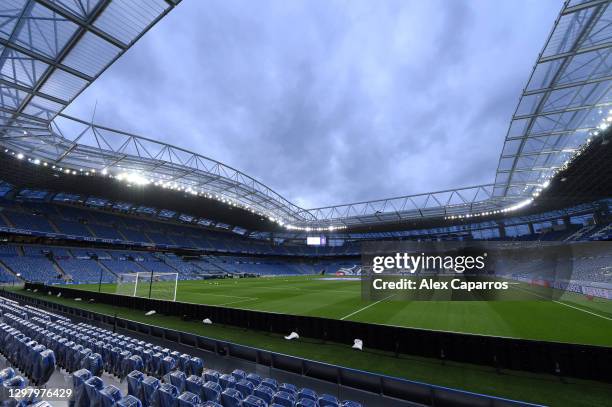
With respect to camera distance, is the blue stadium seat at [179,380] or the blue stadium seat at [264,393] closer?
the blue stadium seat at [264,393]

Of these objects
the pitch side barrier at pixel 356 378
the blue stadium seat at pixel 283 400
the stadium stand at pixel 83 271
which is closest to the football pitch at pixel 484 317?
the pitch side barrier at pixel 356 378

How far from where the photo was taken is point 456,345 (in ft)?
33.3

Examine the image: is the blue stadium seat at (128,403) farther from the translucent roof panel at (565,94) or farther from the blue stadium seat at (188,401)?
the translucent roof panel at (565,94)

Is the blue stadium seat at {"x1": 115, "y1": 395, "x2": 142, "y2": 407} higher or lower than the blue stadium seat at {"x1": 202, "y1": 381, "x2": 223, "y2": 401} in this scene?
higher

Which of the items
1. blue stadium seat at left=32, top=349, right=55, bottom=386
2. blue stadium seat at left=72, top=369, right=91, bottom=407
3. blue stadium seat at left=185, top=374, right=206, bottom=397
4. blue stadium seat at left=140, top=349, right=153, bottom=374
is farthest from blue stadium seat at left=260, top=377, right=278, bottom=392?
blue stadium seat at left=32, top=349, right=55, bottom=386

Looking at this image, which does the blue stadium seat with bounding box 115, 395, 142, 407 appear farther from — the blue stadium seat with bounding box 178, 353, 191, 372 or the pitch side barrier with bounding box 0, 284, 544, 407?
the pitch side barrier with bounding box 0, 284, 544, 407

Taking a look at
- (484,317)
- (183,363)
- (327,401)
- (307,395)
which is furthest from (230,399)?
(484,317)

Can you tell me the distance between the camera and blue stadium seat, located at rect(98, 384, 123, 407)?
16.0 ft

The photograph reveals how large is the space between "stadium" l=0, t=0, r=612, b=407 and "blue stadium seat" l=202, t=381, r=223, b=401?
1.1 inches

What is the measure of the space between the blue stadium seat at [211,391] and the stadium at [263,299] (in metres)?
0.03

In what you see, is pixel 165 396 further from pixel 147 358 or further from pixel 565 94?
pixel 565 94

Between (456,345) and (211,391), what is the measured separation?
28.4ft

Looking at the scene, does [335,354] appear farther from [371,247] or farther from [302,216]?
[371,247]

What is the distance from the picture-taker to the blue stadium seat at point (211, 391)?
5.76 metres
